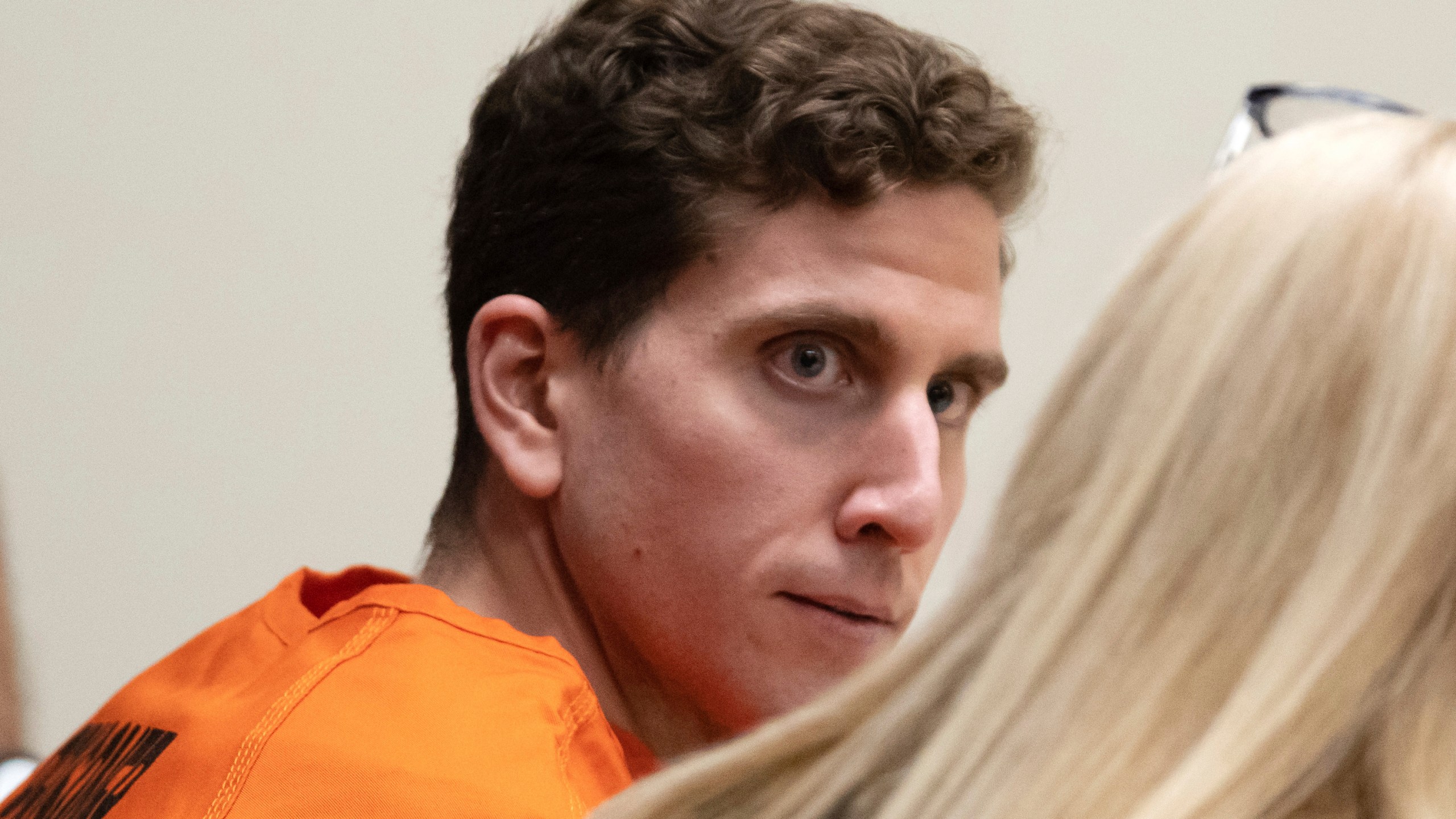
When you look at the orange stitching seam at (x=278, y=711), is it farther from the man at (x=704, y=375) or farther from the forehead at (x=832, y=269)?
the forehead at (x=832, y=269)

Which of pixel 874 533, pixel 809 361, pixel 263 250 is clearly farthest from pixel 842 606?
pixel 263 250

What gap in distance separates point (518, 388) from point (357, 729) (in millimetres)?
306

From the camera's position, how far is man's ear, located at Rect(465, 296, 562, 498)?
39.3 inches

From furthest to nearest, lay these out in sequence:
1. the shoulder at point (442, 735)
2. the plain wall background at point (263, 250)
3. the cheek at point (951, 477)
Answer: the plain wall background at point (263, 250)
the cheek at point (951, 477)
the shoulder at point (442, 735)

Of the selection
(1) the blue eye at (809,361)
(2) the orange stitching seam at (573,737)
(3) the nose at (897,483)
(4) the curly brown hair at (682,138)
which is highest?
(4) the curly brown hair at (682,138)

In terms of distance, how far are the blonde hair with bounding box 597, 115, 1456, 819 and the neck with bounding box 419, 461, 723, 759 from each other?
0.37 metres

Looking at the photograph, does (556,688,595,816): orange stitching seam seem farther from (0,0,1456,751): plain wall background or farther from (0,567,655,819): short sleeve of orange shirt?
(0,0,1456,751): plain wall background

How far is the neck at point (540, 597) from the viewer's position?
Result: 1.03 metres

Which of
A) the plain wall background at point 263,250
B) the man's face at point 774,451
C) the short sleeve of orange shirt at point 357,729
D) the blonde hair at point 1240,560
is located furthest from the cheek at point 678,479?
the plain wall background at point 263,250

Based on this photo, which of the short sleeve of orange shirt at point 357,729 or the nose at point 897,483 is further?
the nose at point 897,483

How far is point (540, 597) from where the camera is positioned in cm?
103

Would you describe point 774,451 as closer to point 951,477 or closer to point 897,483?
point 897,483

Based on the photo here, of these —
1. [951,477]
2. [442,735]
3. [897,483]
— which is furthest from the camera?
[951,477]

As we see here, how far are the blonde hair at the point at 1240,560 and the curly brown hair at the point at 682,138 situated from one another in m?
0.35
